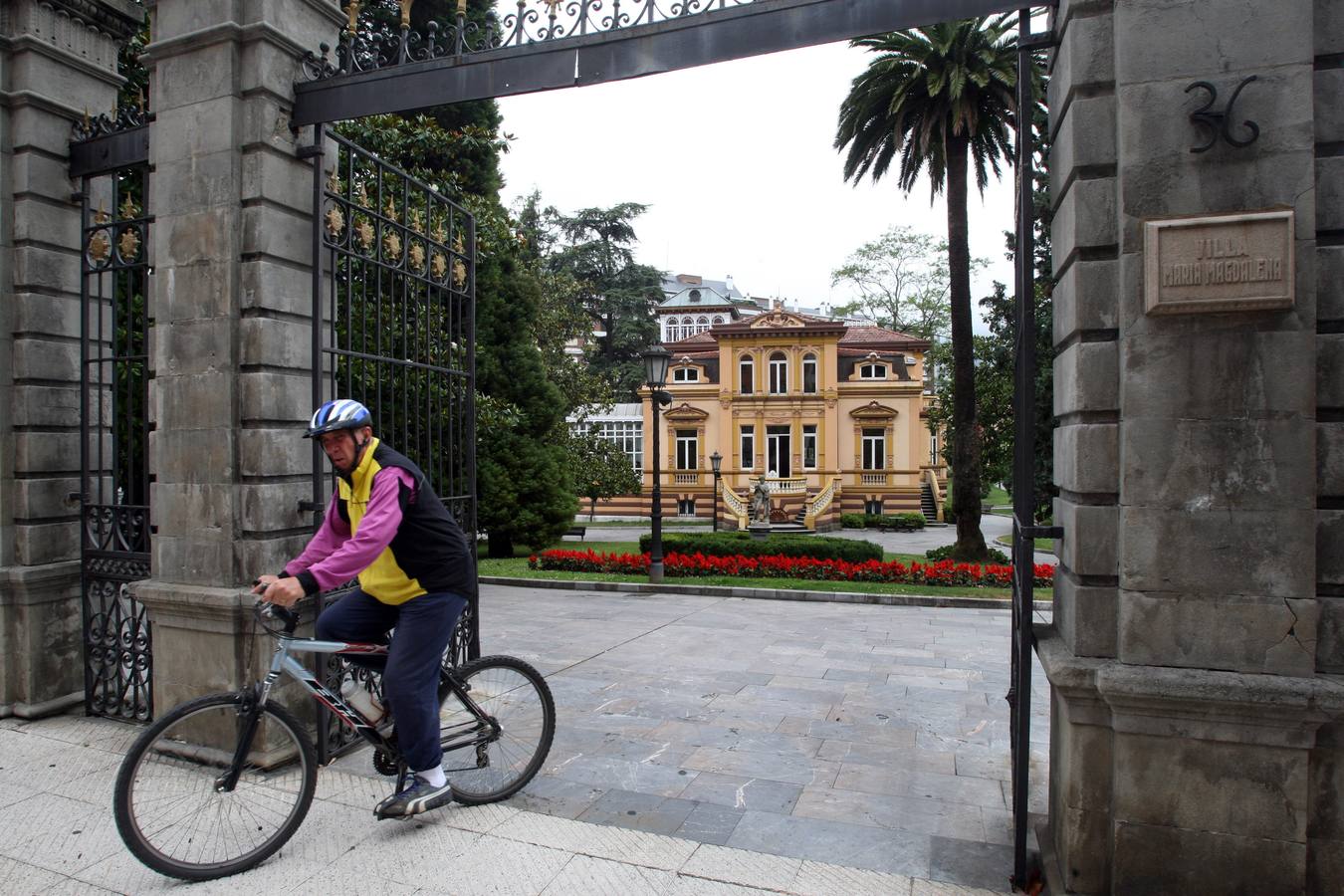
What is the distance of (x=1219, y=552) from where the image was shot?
10.9ft

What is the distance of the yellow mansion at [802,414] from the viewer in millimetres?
39812

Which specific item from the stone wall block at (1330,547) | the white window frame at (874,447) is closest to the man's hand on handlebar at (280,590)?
the stone wall block at (1330,547)

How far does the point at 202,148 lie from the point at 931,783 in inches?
230

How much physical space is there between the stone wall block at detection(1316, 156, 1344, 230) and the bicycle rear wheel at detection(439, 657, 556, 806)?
418 cm

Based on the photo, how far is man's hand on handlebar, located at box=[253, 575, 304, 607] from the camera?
372cm

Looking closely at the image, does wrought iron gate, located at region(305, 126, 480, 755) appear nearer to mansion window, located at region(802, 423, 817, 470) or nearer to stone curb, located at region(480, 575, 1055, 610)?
stone curb, located at region(480, 575, 1055, 610)

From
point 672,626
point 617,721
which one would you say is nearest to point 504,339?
point 672,626

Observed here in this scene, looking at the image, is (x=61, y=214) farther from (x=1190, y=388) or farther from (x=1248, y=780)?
(x=1248, y=780)

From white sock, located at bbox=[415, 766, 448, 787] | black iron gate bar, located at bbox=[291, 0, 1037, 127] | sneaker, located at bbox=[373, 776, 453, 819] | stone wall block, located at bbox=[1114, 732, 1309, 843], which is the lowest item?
sneaker, located at bbox=[373, 776, 453, 819]

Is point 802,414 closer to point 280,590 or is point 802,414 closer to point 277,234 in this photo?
point 277,234

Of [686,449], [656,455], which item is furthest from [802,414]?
[656,455]

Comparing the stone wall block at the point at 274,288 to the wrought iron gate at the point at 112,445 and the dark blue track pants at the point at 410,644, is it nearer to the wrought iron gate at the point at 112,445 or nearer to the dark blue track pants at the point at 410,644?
the wrought iron gate at the point at 112,445

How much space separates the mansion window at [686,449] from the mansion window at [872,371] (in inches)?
333

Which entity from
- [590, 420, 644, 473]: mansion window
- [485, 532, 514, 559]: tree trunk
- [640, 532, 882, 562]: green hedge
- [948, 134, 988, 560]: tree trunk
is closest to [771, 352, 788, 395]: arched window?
[590, 420, 644, 473]: mansion window
